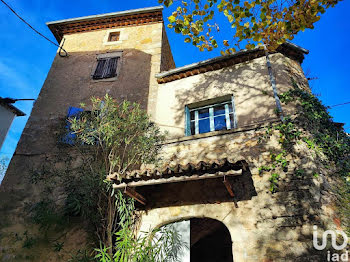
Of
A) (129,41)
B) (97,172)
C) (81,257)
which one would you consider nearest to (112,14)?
(129,41)

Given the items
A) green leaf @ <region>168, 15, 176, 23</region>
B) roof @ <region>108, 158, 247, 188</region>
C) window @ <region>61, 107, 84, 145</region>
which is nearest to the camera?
roof @ <region>108, 158, 247, 188</region>

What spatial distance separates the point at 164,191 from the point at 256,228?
6.81 ft

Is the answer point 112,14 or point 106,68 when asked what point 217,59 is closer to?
point 106,68

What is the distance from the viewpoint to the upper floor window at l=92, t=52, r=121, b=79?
9000mm

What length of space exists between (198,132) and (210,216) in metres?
2.38

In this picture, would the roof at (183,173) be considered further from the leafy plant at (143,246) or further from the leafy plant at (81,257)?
the leafy plant at (81,257)

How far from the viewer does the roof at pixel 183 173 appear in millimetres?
4336

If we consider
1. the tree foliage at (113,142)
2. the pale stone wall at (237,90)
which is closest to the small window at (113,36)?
the pale stone wall at (237,90)

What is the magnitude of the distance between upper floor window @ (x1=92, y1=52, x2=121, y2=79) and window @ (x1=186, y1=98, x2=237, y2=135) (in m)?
3.70

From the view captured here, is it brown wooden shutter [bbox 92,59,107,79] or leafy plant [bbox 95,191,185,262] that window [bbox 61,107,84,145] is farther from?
leafy plant [bbox 95,191,185,262]

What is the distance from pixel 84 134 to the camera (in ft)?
19.0

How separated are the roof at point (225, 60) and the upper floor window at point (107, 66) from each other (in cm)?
215

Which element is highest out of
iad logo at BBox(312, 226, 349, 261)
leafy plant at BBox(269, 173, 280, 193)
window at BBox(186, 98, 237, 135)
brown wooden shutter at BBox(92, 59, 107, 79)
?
brown wooden shutter at BBox(92, 59, 107, 79)

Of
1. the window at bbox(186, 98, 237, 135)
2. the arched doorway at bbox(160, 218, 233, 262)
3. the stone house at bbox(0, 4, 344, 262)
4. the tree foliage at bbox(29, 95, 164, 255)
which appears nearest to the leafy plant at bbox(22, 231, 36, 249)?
the tree foliage at bbox(29, 95, 164, 255)
